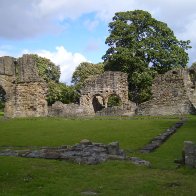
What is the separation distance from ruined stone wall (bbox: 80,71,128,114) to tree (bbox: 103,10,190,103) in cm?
349

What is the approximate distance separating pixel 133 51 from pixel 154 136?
3287cm

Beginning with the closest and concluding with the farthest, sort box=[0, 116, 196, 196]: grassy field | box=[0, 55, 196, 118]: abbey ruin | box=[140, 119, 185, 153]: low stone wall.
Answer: box=[0, 116, 196, 196]: grassy field, box=[140, 119, 185, 153]: low stone wall, box=[0, 55, 196, 118]: abbey ruin

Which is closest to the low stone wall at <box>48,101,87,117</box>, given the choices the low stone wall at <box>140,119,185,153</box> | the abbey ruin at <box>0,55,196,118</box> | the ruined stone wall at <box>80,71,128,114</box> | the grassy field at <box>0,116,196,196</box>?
the ruined stone wall at <box>80,71,128,114</box>

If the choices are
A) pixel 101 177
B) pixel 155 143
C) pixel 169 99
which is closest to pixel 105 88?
pixel 169 99

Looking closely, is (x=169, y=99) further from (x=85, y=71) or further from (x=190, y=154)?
(x=85, y=71)

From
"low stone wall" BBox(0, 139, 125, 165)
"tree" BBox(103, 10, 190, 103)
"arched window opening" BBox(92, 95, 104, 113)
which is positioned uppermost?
"tree" BBox(103, 10, 190, 103)

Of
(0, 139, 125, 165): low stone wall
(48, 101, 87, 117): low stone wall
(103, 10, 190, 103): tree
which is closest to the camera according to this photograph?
(0, 139, 125, 165): low stone wall

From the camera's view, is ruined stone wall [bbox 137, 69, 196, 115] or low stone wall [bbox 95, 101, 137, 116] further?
low stone wall [bbox 95, 101, 137, 116]

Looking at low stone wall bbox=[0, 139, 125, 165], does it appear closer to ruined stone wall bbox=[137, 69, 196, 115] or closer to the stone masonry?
ruined stone wall bbox=[137, 69, 196, 115]

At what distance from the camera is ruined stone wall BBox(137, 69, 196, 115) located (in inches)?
1497

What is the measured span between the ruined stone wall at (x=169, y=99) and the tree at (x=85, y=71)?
124 feet

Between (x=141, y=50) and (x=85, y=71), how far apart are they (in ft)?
89.7

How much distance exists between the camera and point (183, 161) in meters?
Result: 12.7

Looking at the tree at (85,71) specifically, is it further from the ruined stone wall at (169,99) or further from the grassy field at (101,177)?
the grassy field at (101,177)
